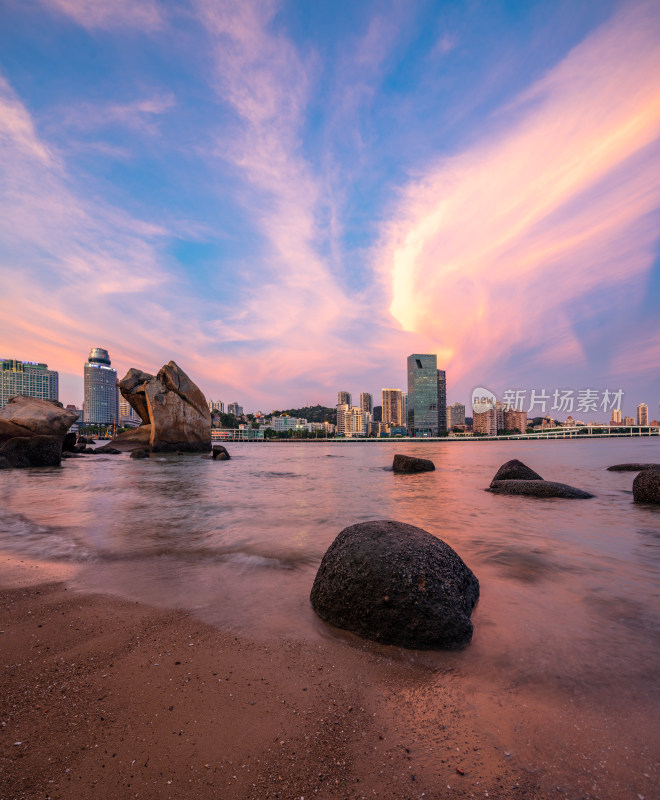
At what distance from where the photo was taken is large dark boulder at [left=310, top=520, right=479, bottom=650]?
3.55 m

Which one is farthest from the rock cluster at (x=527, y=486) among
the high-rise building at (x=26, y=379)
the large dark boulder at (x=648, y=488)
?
the high-rise building at (x=26, y=379)

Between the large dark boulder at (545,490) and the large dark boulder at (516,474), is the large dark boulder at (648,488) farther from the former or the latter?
the large dark boulder at (516,474)

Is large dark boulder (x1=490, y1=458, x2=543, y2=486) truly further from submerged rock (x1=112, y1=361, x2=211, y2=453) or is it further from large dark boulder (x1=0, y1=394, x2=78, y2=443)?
submerged rock (x1=112, y1=361, x2=211, y2=453)

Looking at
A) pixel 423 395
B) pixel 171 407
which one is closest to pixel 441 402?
pixel 423 395

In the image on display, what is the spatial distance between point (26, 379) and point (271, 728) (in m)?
196

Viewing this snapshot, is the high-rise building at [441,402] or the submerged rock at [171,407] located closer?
the submerged rock at [171,407]

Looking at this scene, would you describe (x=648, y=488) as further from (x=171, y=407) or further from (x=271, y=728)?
(x=171, y=407)

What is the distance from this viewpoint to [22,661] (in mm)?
3037

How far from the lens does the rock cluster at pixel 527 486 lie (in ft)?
41.1

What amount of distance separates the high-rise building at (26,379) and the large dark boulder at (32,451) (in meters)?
154

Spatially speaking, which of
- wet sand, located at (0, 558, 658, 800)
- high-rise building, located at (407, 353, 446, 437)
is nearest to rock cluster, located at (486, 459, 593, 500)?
wet sand, located at (0, 558, 658, 800)

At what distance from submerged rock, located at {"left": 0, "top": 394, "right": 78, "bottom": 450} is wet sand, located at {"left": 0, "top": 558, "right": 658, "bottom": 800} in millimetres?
24429

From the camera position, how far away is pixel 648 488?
1148 cm

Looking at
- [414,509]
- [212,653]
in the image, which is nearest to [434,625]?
[212,653]
